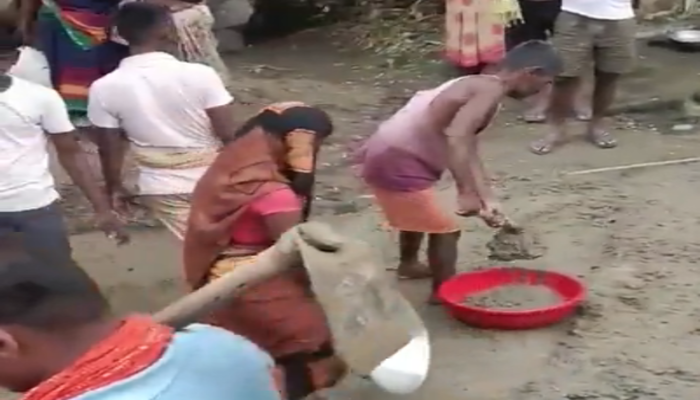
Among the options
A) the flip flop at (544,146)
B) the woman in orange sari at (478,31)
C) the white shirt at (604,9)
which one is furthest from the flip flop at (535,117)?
the white shirt at (604,9)

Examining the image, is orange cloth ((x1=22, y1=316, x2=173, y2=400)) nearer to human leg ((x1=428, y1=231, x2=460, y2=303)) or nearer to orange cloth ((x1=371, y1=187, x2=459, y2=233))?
orange cloth ((x1=371, y1=187, x2=459, y2=233))

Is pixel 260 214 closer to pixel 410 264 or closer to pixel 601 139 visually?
pixel 410 264

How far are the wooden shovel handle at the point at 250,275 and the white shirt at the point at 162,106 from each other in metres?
2.03

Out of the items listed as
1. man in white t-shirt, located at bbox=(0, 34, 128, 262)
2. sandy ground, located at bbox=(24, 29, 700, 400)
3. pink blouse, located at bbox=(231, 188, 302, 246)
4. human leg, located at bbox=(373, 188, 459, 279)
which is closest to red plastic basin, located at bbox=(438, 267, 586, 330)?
sandy ground, located at bbox=(24, 29, 700, 400)

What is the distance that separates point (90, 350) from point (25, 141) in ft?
7.87

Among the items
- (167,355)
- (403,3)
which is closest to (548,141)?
(403,3)

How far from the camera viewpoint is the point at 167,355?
5.93 ft

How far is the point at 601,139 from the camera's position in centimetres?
725

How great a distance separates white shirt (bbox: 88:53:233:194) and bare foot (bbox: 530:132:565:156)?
3.01 meters

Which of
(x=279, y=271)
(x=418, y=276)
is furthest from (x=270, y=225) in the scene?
(x=418, y=276)

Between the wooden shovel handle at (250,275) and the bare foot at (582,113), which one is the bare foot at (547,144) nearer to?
the bare foot at (582,113)

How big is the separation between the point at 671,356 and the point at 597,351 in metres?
0.25

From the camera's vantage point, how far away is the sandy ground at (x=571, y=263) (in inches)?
169

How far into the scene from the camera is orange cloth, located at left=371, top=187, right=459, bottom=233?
4879mm
